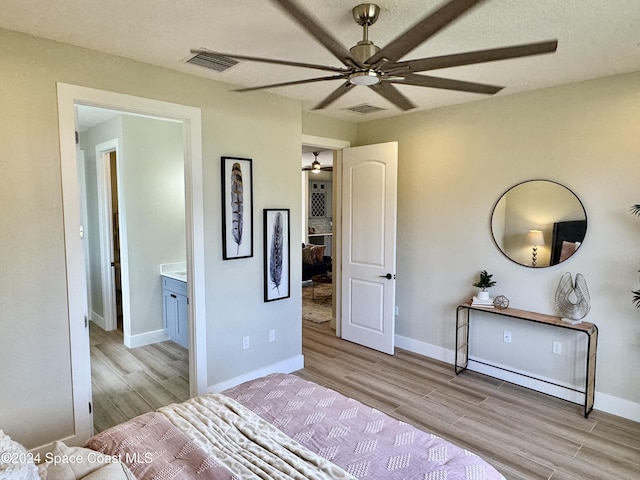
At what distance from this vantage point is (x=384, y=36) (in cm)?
228

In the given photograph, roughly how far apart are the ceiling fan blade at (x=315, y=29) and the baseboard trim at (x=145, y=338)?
13.4ft

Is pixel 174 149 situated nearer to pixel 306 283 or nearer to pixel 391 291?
pixel 391 291

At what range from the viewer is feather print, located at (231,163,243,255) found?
3.25 metres

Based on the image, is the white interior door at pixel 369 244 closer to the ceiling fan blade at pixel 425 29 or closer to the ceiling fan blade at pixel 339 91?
the ceiling fan blade at pixel 339 91

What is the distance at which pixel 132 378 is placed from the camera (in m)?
3.68

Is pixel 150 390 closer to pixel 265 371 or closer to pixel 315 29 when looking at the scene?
pixel 265 371

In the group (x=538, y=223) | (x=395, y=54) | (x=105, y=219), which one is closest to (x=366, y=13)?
(x=395, y=54)

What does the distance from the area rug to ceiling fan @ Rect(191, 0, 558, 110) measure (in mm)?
4146

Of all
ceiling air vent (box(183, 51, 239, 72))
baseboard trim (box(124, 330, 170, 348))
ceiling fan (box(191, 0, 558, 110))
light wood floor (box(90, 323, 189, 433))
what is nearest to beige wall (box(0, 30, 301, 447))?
ceiling air vent (box(183, 51, 239, 72))

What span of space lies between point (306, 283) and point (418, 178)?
14.2ft

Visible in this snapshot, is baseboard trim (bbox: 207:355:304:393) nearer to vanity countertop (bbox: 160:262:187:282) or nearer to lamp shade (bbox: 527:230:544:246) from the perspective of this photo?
vanity countertop (bbox: 160:262:187:282)

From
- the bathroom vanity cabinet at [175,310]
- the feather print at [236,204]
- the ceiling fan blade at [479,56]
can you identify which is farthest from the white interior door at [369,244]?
the ceiling fan blade at [479,56]

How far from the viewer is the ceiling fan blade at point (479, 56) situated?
1.43m

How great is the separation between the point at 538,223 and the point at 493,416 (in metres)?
1.68
